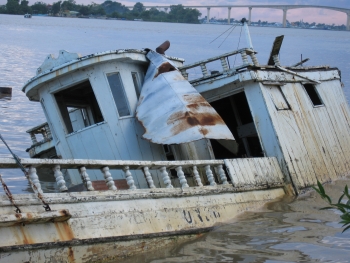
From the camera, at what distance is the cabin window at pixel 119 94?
11.4m

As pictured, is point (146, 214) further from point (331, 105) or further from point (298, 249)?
point (331, 105)

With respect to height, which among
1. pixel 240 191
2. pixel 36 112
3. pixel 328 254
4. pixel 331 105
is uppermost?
pixel 36 112

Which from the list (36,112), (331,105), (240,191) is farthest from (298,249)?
(36,112)

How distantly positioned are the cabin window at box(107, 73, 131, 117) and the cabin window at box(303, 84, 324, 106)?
18.1ft

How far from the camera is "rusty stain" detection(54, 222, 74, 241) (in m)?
7.30

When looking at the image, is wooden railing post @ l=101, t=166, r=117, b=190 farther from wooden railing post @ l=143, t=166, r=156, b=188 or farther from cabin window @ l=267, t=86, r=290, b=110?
cabin window @ l=267, t=86, r=290, b=110

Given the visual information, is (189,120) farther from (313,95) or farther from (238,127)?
(313,95)

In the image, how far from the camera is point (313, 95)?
1533 centimetres

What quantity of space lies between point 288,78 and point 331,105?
2495 mm

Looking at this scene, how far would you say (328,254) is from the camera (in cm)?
902

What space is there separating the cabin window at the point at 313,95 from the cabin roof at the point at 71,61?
5.08 m

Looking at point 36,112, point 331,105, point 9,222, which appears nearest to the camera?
point 9,222

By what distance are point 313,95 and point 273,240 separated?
644cm

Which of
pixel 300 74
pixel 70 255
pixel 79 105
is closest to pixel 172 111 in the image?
pixel 79 105
